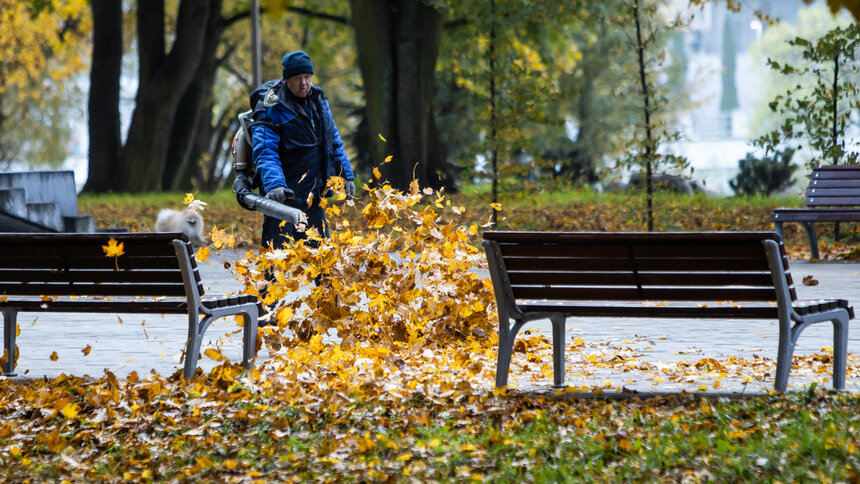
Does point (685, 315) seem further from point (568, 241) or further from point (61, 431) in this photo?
point (61, 431)

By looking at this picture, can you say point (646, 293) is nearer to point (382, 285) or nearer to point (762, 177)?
point (382, 285)

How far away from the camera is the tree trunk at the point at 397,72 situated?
21891 millimetres

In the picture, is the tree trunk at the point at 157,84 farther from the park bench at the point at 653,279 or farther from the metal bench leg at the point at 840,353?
the metal bench leg at the point at 840,353

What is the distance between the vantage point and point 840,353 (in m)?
5.69

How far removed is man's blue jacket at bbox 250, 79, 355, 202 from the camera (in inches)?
299

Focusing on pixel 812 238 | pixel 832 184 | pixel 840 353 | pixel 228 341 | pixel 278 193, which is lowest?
pixel 228 341

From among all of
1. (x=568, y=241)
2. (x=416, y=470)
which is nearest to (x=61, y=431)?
(x=416, y=470)

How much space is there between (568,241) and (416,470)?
1.58 metres

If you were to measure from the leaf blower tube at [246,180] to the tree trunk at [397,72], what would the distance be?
44.8 ft

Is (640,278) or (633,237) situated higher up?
(633,237)

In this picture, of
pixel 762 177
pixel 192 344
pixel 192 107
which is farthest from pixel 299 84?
pixel 192 107

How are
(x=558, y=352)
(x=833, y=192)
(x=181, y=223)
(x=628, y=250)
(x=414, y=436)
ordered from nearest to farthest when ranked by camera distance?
(x=414, y=436) → (x=628, y=250) → (x=558, y=352) → (x=833, y=192) → (x=181, y=223)

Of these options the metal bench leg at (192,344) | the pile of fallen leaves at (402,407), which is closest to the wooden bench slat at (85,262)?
the metal bench leg at (192,344)

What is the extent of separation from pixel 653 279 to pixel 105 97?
1044 inches
